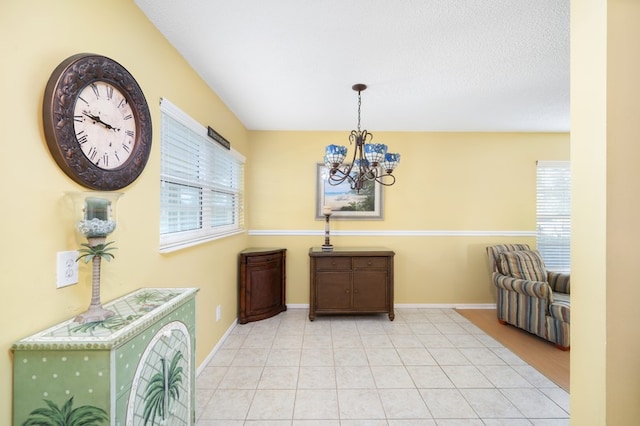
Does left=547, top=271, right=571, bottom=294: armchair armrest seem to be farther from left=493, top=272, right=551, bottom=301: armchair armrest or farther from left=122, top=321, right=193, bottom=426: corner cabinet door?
left=122, top=321, right=193, bottom=426: corner cabinet door

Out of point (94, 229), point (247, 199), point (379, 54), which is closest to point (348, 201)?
point (247, 199)

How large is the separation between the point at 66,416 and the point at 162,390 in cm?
34

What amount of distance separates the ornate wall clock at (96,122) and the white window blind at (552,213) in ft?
15.6

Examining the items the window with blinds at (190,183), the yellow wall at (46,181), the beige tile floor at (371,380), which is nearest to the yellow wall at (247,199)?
the yellow wall at (46,181)

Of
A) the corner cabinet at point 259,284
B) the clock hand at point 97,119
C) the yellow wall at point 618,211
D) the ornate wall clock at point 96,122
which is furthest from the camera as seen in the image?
the corner cabinet at point 259,284

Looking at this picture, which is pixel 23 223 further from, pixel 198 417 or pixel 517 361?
pixel 517 361

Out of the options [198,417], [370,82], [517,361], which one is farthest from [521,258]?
[198,417]

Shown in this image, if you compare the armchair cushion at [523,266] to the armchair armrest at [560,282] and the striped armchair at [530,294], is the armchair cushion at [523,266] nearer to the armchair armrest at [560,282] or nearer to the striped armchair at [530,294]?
the striped armchair at [530,294]

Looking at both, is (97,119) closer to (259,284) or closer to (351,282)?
(259,284)

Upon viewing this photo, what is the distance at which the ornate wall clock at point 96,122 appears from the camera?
100 centimetres

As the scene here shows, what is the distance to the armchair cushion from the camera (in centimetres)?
307

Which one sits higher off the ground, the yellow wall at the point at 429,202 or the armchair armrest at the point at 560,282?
the yellow wall at the point at 429,202

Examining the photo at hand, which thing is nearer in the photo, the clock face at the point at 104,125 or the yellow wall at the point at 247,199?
the yellow wall at the point at 247,199

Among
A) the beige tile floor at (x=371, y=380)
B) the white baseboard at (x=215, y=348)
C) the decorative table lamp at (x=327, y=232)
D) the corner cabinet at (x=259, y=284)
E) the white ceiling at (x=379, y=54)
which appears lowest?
the beige tile floor at (x=371, y=380)
